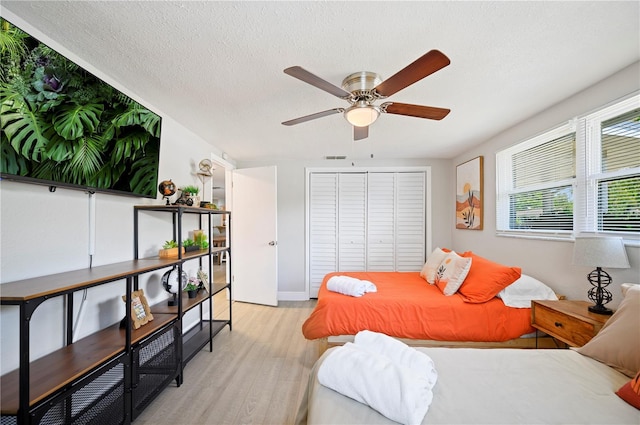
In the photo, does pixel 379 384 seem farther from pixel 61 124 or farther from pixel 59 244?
pixel 61 124

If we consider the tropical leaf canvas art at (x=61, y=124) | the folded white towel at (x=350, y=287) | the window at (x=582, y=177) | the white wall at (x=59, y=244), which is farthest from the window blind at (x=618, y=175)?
the white wall at (x=59, y=244)

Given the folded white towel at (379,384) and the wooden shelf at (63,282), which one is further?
the wooden shelf at (63,282)

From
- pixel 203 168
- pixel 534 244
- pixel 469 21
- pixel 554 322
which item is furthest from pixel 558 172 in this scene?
pixel 203 168

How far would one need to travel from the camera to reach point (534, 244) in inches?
102

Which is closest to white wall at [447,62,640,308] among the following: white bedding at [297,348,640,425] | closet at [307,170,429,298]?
closet at [307,170,429,298]

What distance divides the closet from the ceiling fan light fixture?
2488 mm

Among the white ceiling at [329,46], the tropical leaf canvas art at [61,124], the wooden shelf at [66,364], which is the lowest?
the wooden shelf at [66,364]

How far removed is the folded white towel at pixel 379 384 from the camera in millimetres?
965

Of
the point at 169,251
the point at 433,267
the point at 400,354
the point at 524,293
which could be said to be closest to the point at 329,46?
the point at 400,354

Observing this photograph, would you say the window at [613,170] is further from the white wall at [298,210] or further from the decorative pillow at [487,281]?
the white wall at [298,210]

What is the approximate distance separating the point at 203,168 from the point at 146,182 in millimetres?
918

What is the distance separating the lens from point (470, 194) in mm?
3754

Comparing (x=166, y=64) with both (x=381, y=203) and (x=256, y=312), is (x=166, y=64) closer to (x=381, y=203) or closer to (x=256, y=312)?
(x=256, y=312)

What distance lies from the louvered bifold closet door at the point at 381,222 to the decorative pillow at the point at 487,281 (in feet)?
6.13
